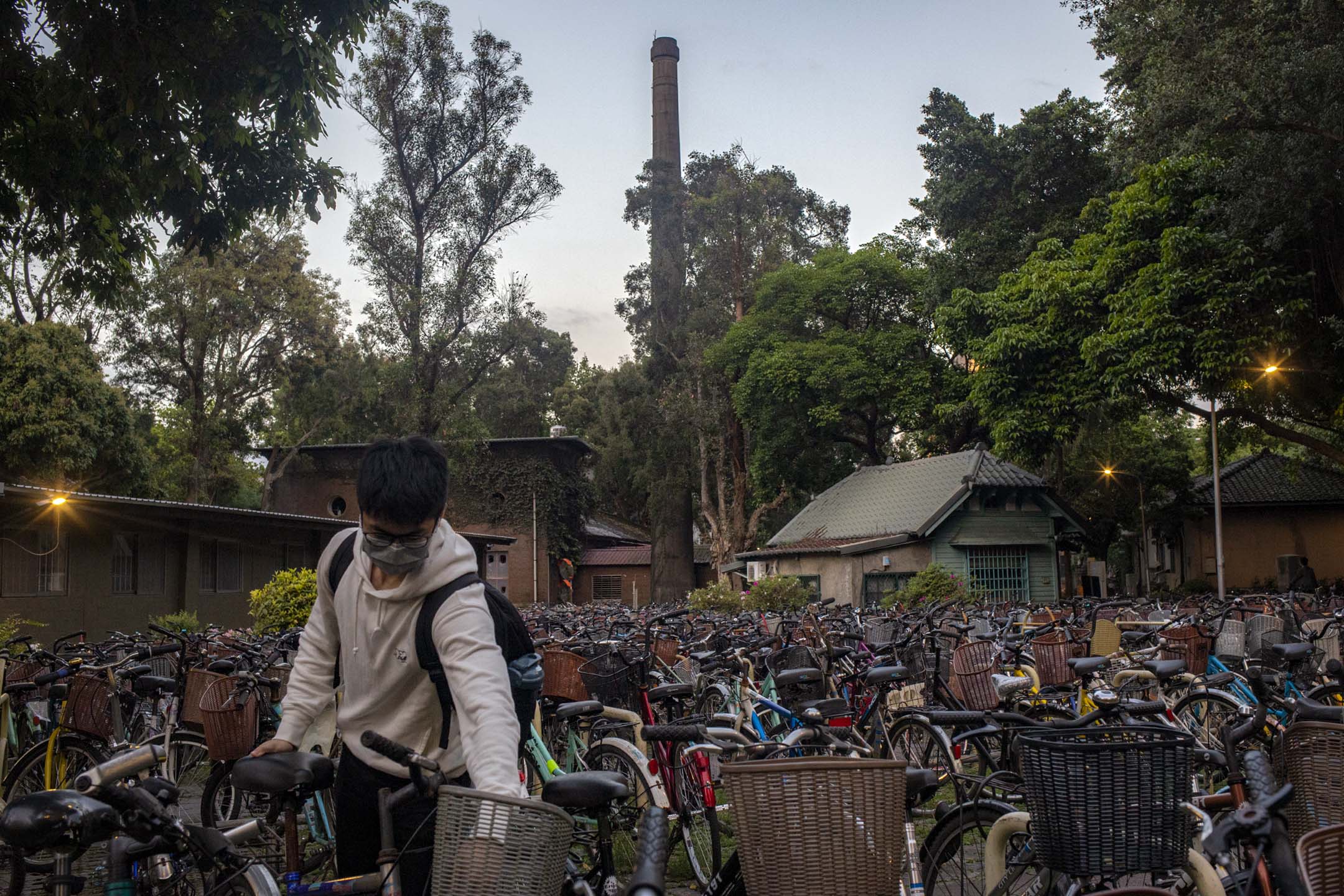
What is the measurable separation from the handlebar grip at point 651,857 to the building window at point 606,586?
1756 inches

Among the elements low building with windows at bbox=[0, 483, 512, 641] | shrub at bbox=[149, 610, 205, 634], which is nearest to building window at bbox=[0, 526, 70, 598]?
low building with windows at bbox=[0, 483, 512, 641]

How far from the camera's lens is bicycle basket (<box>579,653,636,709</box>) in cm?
666

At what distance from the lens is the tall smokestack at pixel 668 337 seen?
143 ft

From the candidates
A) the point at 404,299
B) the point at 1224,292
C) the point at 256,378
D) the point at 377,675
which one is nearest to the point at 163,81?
the point at 377,675

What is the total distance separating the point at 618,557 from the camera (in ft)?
153

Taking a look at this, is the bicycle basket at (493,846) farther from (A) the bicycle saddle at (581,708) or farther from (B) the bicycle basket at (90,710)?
(B) the bicycle basket at (90,710)

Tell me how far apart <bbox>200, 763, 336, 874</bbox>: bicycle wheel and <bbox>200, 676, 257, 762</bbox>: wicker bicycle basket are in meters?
0.09

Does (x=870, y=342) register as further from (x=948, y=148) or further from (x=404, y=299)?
(x=404, y=299)

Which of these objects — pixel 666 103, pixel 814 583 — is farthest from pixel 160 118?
pixel 666 103

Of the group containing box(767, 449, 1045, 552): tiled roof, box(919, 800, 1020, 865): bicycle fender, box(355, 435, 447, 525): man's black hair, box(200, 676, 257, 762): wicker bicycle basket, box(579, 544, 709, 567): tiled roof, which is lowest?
box(919, 800, 1020, 865): bicycle fender

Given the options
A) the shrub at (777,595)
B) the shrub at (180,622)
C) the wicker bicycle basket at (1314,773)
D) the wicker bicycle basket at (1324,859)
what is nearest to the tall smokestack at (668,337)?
the shrub at (777,595)

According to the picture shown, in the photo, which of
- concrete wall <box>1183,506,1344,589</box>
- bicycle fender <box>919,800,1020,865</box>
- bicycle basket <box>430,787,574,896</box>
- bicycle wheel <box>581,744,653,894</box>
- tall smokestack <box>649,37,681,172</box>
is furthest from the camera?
tall smokestack <box>649,37,681,172</box>

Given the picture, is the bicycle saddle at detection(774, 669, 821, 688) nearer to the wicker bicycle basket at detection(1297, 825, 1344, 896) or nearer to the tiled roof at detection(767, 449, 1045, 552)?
the wicker bicycle basket at detection(1297, 825, 1344, 896)

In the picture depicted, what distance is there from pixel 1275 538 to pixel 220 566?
105 ft
